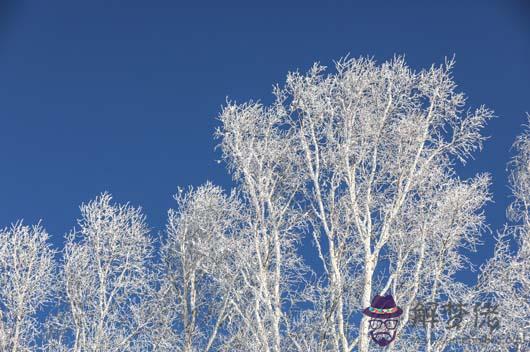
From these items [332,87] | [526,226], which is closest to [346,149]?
[332,87]

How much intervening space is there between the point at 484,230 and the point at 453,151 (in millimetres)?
1890

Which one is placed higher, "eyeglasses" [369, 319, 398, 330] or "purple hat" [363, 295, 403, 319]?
"purple hat" [363, 295, 403, 319]

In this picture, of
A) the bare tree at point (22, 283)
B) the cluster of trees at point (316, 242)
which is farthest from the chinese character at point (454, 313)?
the bare tree at point (22, 283)

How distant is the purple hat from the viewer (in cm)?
1331

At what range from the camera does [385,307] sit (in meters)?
13.4

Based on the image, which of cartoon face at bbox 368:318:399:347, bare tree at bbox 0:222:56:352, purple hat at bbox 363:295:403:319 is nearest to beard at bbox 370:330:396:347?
cartoon face at bbox 368:318:399:347

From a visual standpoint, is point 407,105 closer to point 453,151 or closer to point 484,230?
point 453,151

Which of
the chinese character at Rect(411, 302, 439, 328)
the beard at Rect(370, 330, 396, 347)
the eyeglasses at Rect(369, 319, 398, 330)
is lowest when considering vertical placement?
the beard at Rect(370, 330, 396, 347)

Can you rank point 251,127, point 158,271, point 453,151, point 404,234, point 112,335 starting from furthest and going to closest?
point 158,271 < point 112,335 < point 251,127 < point 453,151 < point 404,234

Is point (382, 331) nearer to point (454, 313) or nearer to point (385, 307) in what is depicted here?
point (385, 307)

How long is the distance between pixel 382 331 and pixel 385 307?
0.47 m

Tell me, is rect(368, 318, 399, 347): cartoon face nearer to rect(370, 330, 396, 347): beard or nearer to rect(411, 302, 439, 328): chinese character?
rect(370, 330, 396, 347): beard

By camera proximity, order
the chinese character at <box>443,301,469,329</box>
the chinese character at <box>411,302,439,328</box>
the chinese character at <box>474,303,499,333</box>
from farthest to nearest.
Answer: the chinese character at <box>474,303,499,333</box> → the chinese character at <box>411,302,439,328</box> → the chinese character at <box>443,301,469,329</box>

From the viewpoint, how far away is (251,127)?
16.0 metres
